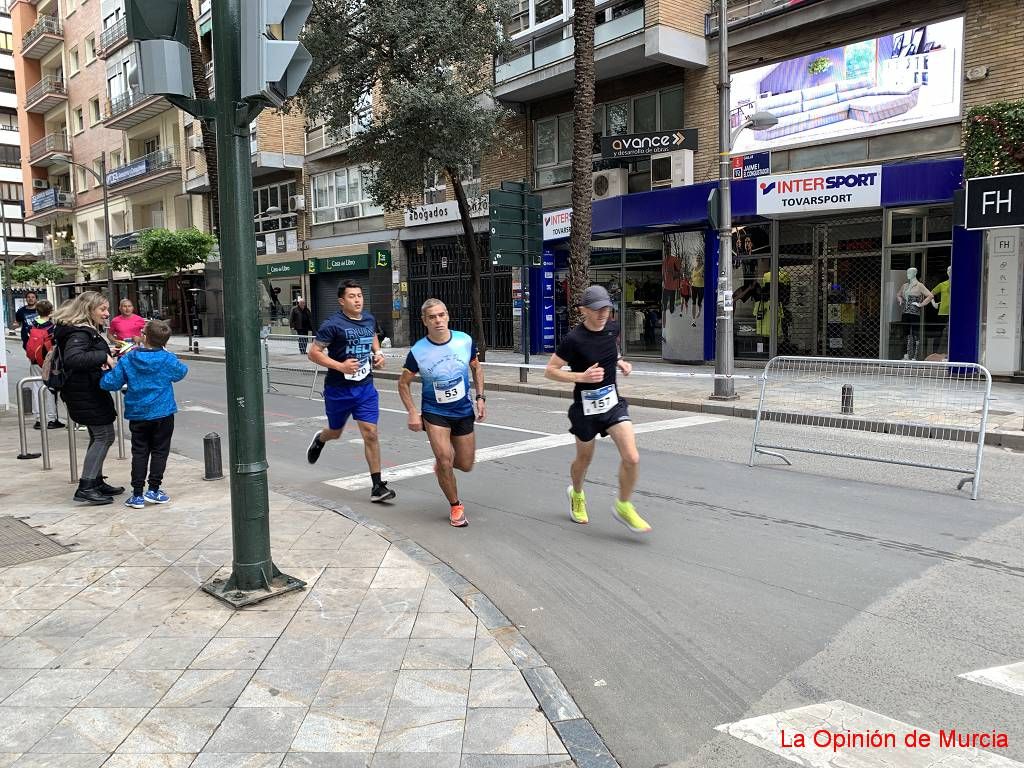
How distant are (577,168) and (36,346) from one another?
937cm

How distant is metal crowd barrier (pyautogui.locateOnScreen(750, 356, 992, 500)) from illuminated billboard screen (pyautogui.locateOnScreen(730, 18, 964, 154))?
837 cm

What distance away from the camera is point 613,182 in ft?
64.0

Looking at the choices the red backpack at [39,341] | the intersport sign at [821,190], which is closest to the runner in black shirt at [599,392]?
the red backpack at [39,341]

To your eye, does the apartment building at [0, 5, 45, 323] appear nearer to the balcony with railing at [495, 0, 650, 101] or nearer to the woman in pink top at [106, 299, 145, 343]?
the balcony with railing at [495, 0, 650, 101]

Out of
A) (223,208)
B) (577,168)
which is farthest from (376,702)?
(577,168)

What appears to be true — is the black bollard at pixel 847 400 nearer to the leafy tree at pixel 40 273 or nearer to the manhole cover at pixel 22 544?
the manhole cover at pixel 22 544

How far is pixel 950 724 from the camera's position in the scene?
3.15 metres

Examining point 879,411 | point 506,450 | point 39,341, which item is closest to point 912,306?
point 879,411

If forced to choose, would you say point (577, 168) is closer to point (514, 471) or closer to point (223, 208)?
point (514, 471)

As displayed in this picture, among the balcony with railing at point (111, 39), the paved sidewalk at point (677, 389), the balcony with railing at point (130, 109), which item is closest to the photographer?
the paved sidewalk at point (677, 389)

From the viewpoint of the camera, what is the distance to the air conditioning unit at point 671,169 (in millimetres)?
17891

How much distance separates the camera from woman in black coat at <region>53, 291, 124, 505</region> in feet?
21.8

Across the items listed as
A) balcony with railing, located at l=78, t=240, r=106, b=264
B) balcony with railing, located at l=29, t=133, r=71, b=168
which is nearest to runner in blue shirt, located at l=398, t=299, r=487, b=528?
balcony with railing, located at l=78, t=240, r=106, b=264

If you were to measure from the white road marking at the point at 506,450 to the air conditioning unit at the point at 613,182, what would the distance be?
9393mm
